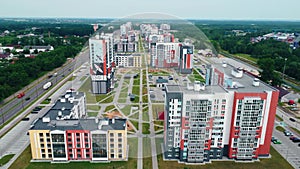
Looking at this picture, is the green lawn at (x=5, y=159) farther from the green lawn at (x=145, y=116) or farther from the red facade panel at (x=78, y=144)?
the green lawn at (x=145, y=116)

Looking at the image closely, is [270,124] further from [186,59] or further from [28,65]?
[28,65]

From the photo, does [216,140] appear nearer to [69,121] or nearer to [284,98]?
[69,121]

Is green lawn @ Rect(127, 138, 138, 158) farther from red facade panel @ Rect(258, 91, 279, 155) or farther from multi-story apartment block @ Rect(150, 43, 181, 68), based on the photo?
red facade panel @ Rect(258, 91, 279, 155)

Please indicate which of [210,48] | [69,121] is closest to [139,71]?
[210,48]

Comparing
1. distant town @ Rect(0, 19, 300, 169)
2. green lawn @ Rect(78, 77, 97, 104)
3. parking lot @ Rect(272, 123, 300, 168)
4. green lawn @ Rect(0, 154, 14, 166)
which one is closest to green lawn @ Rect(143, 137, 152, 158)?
distant town @ Rect(0, 19, 300, 169)

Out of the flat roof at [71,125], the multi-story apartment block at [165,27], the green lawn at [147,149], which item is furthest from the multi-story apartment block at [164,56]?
the flat roof at [71,125]

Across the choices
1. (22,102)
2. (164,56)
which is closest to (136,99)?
(164,56)
